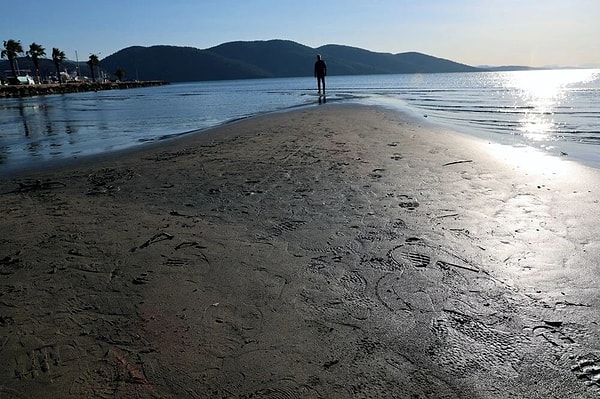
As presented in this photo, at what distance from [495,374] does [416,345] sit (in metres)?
0.44

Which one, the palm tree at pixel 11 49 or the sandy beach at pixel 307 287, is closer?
the sandy beach at pixel 307 287

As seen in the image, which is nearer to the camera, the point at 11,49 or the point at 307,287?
the point at 307,287

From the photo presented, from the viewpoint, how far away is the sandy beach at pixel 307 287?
222cm

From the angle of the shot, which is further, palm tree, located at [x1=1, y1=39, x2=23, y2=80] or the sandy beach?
palm tree, located at [x1=1, y1=39, x2=23, y2=80]

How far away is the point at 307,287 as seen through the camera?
10.3ft

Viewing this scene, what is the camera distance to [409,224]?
14.1ft

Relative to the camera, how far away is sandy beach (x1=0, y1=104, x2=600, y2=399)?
7.28ft

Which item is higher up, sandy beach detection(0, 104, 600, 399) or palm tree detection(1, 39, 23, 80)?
palm tree detection(1, 39, 23, 80)

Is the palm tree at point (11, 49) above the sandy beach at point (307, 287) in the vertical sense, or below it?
above

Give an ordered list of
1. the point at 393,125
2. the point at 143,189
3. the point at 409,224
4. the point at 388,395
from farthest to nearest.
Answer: the point at 393,125
the point at 143,189
the point at 409,224
the point at 388,395

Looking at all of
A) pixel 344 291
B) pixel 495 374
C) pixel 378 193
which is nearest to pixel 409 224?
pixel 378 193

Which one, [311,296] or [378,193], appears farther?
[378,193]

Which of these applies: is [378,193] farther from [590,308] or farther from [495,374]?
[495,374]

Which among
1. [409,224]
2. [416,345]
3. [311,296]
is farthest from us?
[409,224]
